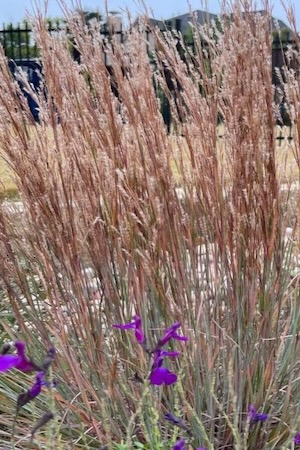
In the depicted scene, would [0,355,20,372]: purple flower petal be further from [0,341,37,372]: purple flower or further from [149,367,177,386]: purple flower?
[149,367,177,386]: purple flower

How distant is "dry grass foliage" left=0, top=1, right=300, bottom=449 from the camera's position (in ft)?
6.38

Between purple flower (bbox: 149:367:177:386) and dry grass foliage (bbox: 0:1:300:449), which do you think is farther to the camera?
dry grass foliage (bbox: 0:1:300:449)

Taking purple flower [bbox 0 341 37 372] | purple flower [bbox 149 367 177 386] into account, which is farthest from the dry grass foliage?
purple flower [bbox 0 341 37 372]

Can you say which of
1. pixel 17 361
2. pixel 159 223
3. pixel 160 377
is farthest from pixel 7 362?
pixel 159 223

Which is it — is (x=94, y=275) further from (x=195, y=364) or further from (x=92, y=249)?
(x=195, y=364)

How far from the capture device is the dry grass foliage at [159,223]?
1.94 metres

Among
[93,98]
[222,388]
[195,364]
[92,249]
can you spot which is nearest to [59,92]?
[93,98]

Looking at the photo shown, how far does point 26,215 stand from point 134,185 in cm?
38

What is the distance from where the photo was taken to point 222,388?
6.98ft

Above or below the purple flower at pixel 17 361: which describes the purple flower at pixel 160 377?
below

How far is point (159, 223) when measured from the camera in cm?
195

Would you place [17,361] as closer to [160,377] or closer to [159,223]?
[160,377]

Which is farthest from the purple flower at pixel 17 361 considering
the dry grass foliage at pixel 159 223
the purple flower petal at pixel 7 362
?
the dry grass foliage at pixel 159 223

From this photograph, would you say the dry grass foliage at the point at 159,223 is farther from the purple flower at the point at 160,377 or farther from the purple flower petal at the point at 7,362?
the purple flower petal at the point at 7,362
